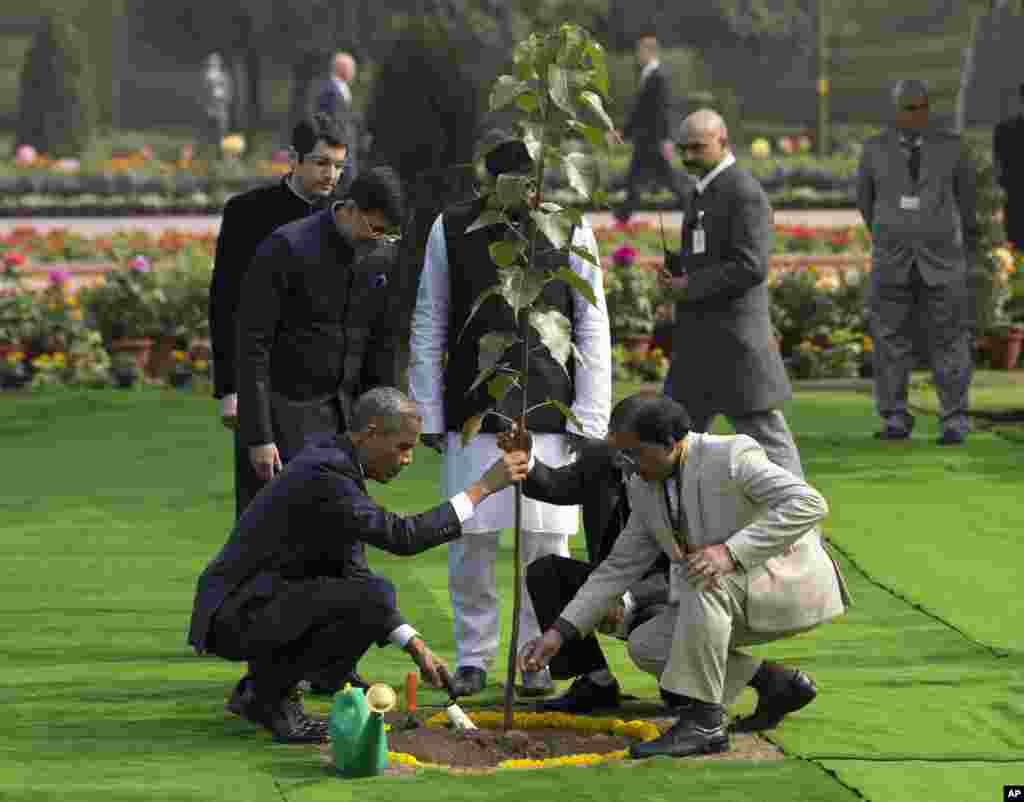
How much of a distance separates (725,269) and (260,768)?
4.10 m

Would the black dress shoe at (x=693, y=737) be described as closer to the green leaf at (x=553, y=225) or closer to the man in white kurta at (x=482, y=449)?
the man in white kurta at (x=482, y=449)

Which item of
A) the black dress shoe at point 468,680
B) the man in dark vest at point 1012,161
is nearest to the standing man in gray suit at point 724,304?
the black dress shoe at point 468,680

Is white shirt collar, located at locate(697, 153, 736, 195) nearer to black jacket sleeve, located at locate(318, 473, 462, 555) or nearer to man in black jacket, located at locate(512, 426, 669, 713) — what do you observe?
man in black jacket, located at locate(512, 426, 669, 713)

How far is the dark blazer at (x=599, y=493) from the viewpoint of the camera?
7.98 metres

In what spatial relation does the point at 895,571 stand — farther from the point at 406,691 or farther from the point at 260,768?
the point at 260,768

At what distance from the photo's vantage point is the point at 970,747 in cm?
748

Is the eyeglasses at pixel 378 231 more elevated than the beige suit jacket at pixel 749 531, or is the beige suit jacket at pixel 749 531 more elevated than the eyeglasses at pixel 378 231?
the eyeglasses at pixel 378 231

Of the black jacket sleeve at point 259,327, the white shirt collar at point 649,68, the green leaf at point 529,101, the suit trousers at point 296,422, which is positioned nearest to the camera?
the green leaf at point 529,101

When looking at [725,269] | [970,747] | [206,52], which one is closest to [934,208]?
[725,269]

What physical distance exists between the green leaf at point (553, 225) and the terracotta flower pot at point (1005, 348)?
1060 centimetres

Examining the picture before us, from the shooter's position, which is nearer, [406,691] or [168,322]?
[406,691]

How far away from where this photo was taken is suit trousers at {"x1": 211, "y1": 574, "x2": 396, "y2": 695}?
24.3 ft

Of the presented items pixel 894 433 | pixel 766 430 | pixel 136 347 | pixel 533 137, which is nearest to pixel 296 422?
pixel 533 137

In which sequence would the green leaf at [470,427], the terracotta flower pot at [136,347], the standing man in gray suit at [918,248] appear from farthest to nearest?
the terracotta flower pot at [136,347], the standing man in gray suit at [918,248], the green leaf at [470,427]
